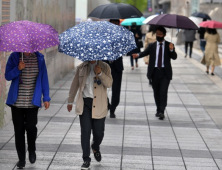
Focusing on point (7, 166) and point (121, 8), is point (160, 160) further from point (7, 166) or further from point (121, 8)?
point (121, 8)

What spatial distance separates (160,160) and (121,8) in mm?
3432

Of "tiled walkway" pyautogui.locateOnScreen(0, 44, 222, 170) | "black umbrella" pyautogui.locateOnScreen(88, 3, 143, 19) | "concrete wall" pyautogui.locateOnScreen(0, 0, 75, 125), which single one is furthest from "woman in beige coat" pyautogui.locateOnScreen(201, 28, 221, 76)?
"black umbrella" pyautogui.locateOnScreen(88, 3, 143, 19)

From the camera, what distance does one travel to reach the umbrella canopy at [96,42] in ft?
17.6

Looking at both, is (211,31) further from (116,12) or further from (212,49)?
(116,12)

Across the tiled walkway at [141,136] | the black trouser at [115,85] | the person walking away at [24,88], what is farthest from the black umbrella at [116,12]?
the person walking away at [24,88]

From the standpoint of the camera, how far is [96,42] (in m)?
5.40

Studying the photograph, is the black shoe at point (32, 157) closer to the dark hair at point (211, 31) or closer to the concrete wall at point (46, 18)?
the concrete wall at point (46, 18)

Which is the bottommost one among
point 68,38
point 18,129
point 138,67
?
point 138,67

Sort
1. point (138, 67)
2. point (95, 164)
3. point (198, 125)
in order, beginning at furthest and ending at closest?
point (138, 67), point (198, 125), point (95, 164)

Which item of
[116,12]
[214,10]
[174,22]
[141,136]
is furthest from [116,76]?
[214,10]

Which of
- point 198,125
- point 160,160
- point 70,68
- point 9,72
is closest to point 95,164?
point 160,160

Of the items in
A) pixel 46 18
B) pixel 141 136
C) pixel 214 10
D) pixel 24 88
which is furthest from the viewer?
pixel 214 10

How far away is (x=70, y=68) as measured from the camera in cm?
1725

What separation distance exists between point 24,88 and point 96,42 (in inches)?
41.1
